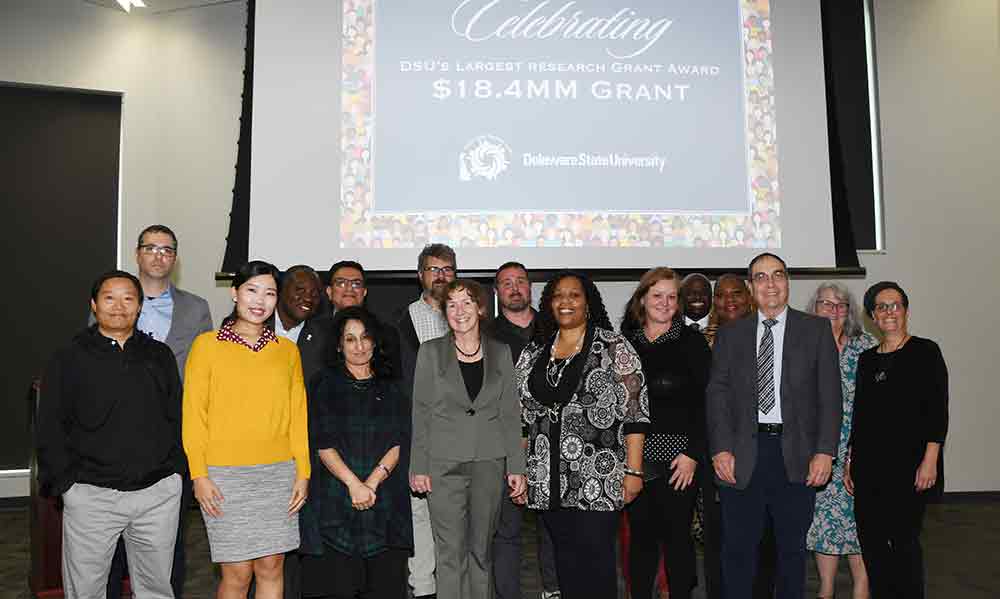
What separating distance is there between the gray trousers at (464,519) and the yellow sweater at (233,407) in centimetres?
51


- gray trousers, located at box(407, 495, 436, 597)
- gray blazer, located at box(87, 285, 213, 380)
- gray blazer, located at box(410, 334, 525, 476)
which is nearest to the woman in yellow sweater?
gray blazer, located at box(410, 334, 525, 476)

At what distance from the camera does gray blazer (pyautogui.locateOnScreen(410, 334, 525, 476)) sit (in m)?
2.78

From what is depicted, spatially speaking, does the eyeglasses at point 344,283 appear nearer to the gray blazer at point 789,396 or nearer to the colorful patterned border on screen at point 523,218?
the colorful patterned border on screen at point 523,218

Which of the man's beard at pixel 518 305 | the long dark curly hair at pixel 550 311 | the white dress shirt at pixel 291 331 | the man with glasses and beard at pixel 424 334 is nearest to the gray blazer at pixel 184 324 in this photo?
the white dress shirt at pixel 291 331

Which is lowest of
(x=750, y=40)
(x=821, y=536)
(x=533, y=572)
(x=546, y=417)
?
(x=533, y=572)

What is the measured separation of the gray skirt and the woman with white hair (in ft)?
7.52

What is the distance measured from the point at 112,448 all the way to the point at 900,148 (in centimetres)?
582

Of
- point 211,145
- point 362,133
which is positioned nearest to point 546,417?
point 362,133

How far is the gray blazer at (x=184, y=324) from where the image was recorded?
3211mm

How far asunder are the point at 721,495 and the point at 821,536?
778 millimetres

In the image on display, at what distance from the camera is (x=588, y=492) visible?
2.56 metres

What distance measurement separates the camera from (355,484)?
2.73 m

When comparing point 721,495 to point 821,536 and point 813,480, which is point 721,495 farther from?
point 821,536

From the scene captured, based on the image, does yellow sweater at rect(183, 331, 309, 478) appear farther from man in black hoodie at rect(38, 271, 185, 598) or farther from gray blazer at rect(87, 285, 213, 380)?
gray blazer at rect(87, 285, 213, 380)
